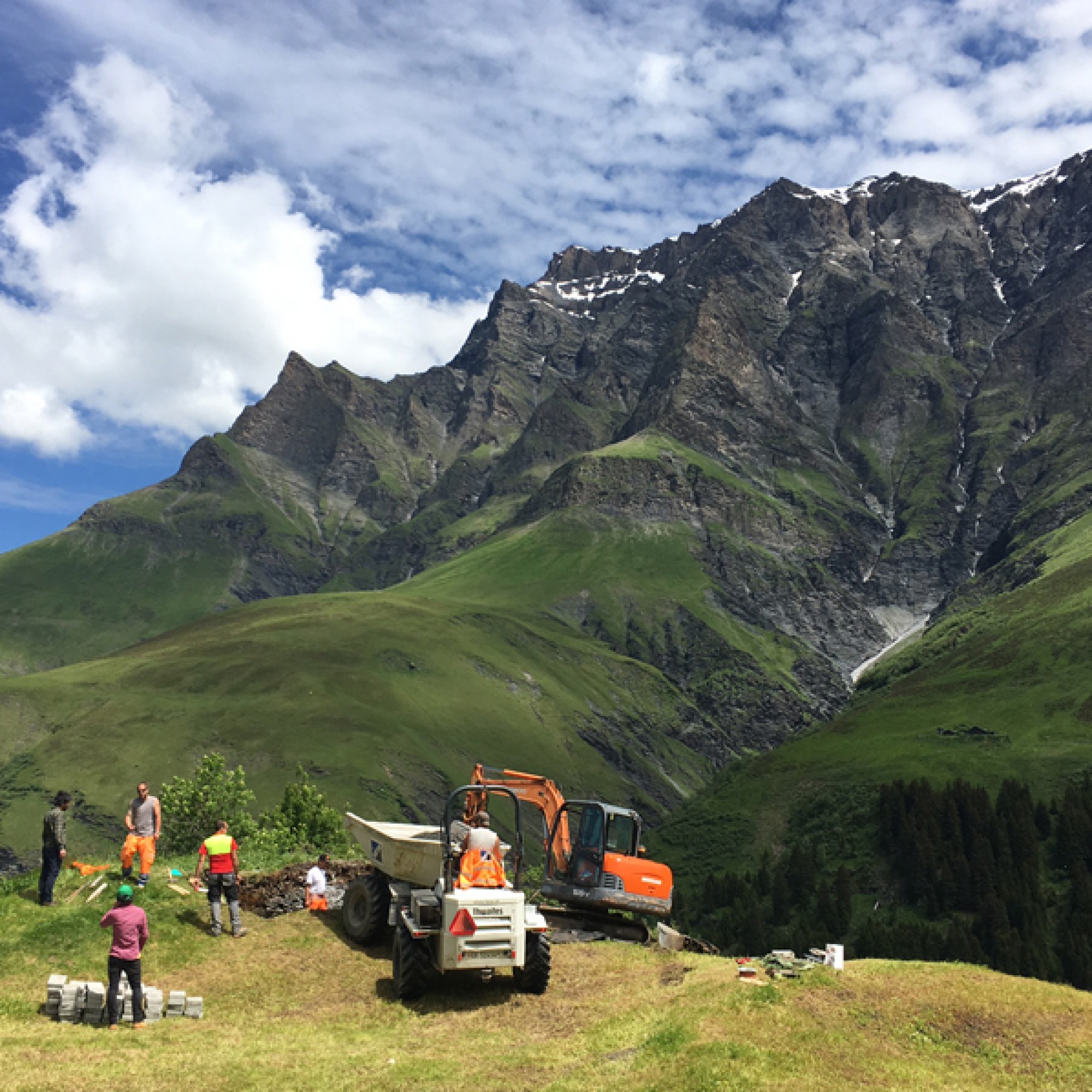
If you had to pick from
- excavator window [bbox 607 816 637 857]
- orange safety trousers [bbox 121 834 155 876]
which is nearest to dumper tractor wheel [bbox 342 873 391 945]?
orange safety trousers [bbox 121 834 155 876]

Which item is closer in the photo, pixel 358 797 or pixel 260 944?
pixel 260 944

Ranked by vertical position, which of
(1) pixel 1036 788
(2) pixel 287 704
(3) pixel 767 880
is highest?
(2) pixel 287 704

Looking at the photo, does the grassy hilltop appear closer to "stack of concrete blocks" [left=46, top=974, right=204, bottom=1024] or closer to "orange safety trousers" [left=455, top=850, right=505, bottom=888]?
"stack of concrete blocks" [left=46, top=974, right=204, bottom=1024]

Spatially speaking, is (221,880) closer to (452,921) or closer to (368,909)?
(368,909)

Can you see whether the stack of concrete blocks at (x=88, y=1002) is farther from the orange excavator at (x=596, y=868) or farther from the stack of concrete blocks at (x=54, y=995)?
the orange excavator at (x=596, y=868)

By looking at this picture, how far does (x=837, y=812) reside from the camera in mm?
181750

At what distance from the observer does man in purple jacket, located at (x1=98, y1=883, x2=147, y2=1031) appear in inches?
805

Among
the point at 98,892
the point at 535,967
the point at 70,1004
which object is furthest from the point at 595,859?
the point at 70,1004

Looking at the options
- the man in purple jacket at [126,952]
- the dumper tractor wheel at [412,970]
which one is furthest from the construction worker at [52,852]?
the dumper tractor wheel at [412,970]

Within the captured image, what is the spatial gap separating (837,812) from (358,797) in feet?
309

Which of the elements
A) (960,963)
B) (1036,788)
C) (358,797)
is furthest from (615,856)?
(1036,788)

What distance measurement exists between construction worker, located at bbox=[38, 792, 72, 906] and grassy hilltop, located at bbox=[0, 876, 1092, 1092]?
32.1 inches

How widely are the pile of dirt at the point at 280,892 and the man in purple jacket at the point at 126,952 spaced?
990 cm

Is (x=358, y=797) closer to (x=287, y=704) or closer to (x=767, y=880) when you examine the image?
(x=287, y=704)
